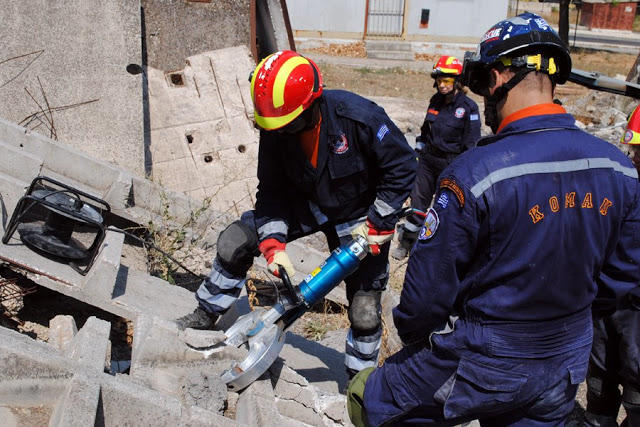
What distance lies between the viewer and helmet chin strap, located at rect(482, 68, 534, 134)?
7.05ft

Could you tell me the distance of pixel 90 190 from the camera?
4758mm

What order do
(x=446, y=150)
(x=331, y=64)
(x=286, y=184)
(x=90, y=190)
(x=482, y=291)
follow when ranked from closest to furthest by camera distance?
(x=482, y=291) < (x=286, y=184) < (x=90, y=190) < (x=446, y=150) < (x=331, y=64)

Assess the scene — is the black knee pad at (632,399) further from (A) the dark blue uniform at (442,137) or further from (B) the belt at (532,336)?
(A) the dark blue uniform at (442,137)

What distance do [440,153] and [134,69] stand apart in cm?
302

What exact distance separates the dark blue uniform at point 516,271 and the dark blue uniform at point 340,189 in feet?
3.77

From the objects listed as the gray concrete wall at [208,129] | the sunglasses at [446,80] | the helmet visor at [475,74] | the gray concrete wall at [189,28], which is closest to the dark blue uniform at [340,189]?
the helmet visor at [475,74]

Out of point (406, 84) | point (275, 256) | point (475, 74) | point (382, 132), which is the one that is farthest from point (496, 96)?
point (406, 84)

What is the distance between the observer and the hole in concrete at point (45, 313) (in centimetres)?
354

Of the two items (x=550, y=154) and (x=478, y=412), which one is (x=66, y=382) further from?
(x=550, y=154)

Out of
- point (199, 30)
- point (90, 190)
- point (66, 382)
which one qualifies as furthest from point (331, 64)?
point (66, 382)

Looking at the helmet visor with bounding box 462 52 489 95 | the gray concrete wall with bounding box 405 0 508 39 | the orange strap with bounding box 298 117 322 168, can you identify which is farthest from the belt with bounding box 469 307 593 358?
the gray concrete wall with bounding box 405 0 508 39

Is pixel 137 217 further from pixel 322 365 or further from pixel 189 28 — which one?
pixel 189 28

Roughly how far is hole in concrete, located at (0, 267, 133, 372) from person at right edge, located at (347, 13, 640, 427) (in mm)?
2104

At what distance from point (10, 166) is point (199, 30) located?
2.93m
